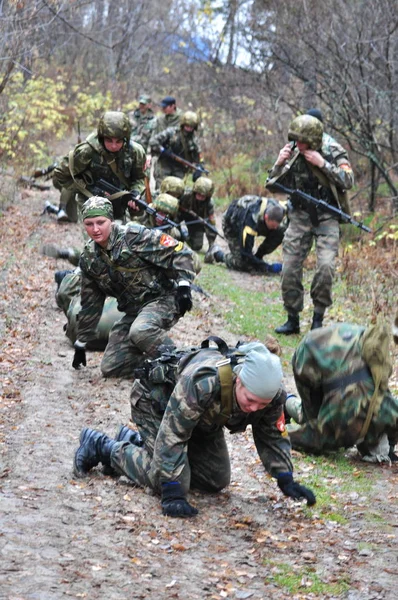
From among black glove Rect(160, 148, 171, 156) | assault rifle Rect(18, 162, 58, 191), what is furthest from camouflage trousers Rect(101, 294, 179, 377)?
assault rifle Rect(18, 162, 58, 191)

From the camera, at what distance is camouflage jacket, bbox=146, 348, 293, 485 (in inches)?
181

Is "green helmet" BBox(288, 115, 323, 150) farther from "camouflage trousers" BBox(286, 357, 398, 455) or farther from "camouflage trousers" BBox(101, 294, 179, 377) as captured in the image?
"camouflage trousers" BBox(286, 357, 398, 455)

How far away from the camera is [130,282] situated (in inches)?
283

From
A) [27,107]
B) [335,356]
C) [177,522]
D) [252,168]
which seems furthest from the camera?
[252,168]

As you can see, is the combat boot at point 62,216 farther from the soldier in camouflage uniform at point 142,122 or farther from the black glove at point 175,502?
the black glove at point 175,502

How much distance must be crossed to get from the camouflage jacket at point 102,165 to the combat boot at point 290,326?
7.39ft

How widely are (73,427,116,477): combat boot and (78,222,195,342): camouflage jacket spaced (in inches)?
77.9

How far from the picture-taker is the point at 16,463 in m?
5.43

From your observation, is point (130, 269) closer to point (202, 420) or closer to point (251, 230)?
point (202, 420)

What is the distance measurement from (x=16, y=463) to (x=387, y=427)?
2485mm

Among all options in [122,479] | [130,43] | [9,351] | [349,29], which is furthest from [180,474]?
[130,43]

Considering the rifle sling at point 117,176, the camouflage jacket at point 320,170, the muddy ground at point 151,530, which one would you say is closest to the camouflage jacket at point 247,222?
the camouflage jacket at point 320,170

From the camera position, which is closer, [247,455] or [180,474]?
[180,474]

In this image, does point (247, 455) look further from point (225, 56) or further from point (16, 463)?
point (225, 56)
